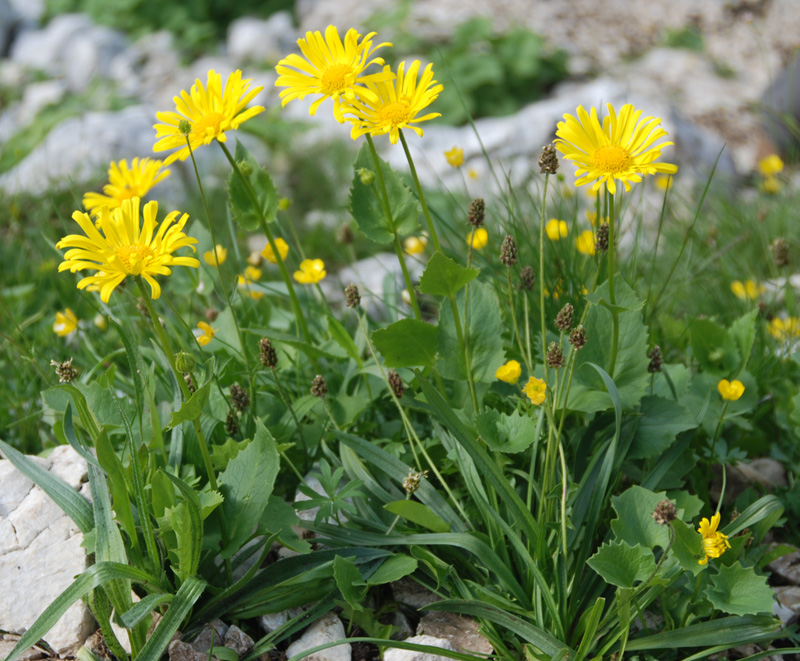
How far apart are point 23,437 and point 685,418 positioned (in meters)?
1.62

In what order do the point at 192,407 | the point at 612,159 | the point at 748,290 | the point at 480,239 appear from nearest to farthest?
the point at 192,407
the point at 612,159
the point at 480,239
the point at 748,290

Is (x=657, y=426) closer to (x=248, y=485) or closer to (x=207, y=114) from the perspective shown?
(x=248, y=485)

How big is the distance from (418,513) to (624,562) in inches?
14.2

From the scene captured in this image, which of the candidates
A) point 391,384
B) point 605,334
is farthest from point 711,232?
point 391,384

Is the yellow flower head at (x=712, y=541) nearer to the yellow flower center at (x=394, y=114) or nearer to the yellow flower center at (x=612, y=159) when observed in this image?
the yellow flower center at (x=612, y=159)

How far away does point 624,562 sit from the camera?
1220 mm

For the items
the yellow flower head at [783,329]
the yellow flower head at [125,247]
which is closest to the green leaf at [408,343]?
the yellow flower head at [125,247]

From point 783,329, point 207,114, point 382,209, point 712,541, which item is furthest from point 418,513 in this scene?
point 783,329

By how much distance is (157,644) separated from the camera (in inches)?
48.2

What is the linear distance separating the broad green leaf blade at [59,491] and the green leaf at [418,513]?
58 centimetres

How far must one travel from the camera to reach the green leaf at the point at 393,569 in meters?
1.34

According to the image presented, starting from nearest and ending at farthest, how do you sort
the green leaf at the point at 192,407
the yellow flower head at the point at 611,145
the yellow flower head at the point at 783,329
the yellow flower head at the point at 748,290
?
the green leaf at the point at 192,407 → the yellow flower head at the point at 611,145 → the yellow flower head at the point at 783,329 → the yellow flower head at the point at 748,290

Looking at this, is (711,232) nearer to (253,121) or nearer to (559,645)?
(559,645)

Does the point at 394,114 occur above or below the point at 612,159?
above
